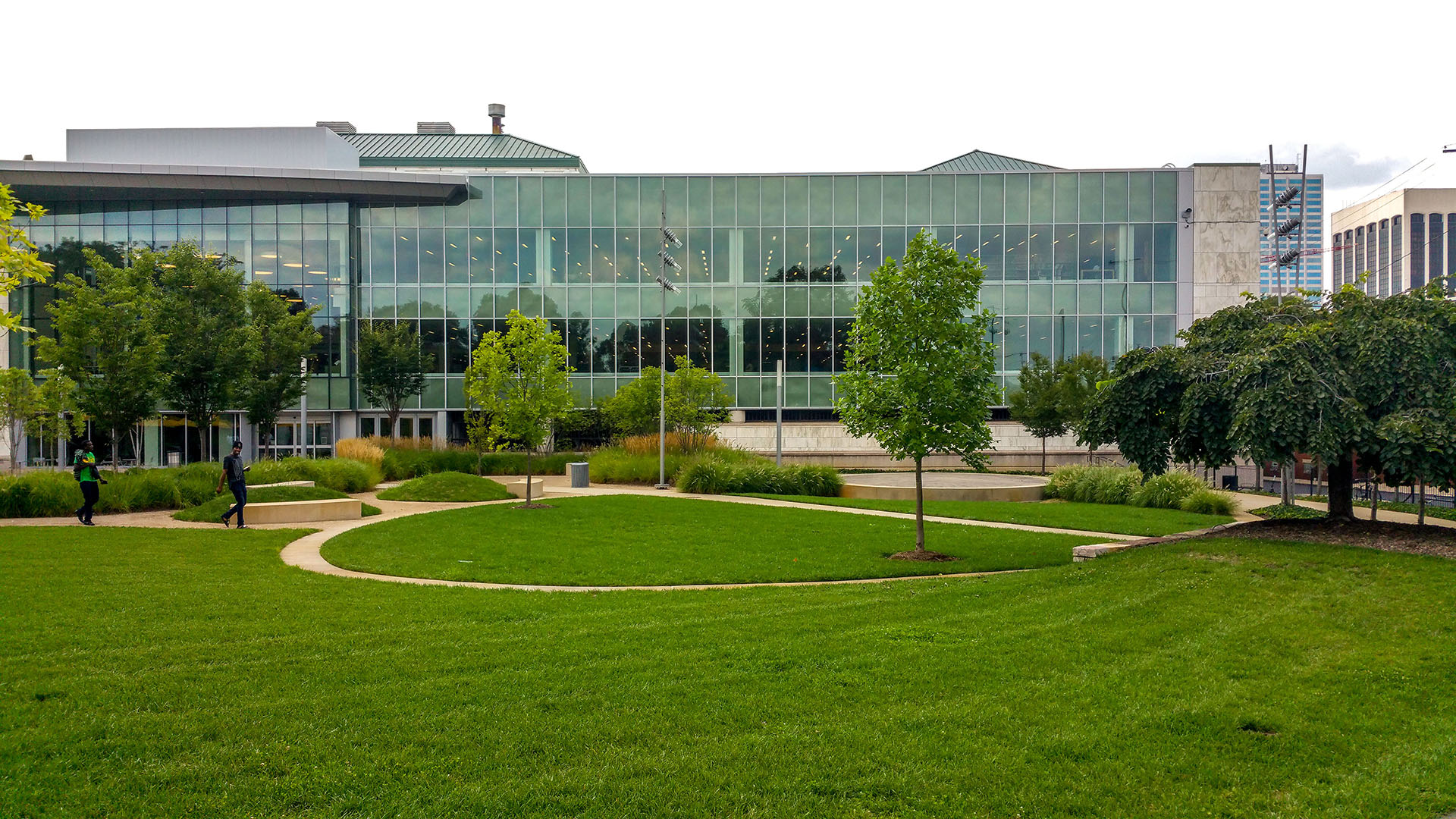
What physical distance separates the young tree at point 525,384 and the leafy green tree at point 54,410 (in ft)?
36.8

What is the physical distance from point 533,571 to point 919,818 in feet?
29.7

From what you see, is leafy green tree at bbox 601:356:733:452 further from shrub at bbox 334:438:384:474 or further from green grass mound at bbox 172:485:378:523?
green grass mound at bbox 172:485:378:523

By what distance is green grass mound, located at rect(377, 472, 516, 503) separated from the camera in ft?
79.6

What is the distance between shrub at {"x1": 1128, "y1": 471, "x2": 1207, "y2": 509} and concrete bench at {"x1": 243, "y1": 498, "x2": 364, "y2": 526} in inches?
833

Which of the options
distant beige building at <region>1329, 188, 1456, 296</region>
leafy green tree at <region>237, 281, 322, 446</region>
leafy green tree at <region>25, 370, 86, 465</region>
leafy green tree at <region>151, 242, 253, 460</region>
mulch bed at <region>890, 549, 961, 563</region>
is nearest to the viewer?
mulch bed at <region>890, 549, 961, 563</region>

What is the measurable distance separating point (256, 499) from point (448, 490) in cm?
538

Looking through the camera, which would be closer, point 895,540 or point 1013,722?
point 1013,722

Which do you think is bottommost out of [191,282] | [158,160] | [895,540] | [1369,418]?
[895,540]

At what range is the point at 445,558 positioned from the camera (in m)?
14.1

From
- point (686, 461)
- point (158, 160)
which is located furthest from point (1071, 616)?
point (158, 160)

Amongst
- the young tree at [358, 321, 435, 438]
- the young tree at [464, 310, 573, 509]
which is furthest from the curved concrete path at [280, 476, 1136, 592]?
the young tree at [358, 321, 435, 438]

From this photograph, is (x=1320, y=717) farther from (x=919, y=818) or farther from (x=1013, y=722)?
(x=919, y=818)

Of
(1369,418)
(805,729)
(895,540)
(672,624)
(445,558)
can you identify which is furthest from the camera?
(895,540)

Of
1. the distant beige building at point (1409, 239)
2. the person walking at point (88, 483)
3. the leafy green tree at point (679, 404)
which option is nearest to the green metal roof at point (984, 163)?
the leafy green tree at point (679, 404)
